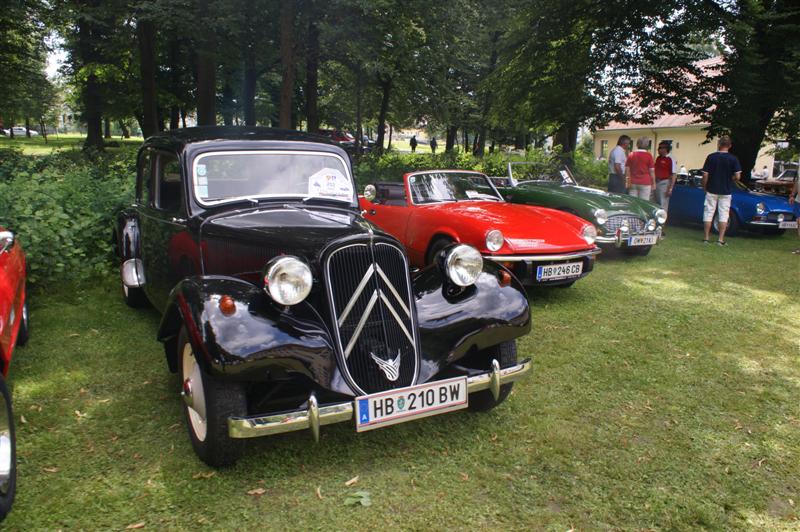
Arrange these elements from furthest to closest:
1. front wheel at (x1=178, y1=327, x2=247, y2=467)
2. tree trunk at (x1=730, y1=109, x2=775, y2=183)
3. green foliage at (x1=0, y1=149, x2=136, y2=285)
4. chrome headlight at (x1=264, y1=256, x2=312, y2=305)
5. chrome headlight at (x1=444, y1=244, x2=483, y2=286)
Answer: tree trunk at (x1=730, y1=109, x2=775, y2=183) < green foliage at (x1=0, y1=149, x2=136, y2=285) < chrome headlight at (x1=444, y1=244, x2=483, y2=286) < chrome headlight at (x1=264, y1=256, x2=312, y2=305) < front wheel at (x1=178, y1=327, x2=247, y2=467)

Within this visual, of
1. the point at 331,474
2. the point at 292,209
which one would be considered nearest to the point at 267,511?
the point at 331,474

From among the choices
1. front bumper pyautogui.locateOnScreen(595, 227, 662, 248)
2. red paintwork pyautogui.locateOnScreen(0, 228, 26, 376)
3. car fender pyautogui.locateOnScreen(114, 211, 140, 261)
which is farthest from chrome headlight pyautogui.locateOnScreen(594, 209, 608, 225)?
red paintwork pyautogui.locateOnScreen(0, 228, 26, 376)

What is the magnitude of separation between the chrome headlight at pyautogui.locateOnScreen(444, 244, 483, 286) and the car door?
1993 millimetres

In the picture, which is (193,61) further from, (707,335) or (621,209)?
(707,335)

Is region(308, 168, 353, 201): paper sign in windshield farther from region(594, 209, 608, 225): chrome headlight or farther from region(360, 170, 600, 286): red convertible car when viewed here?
region(594, 209, 608, 225): chrome headlight

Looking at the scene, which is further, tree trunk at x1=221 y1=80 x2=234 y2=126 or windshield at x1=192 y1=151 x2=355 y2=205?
tree trunk at x1=221 y1=80 x2=234 y2=126

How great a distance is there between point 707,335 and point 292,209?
13.7 ft

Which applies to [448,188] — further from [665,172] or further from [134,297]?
[665,172]

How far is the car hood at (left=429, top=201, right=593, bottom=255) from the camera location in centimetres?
598

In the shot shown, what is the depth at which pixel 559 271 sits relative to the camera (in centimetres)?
606

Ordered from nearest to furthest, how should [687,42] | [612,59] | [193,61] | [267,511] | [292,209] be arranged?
1. [267,511]
2. [292,209]
3. [687,42]
4. [612,59]
5. [193,61]

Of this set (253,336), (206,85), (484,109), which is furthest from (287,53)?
(484,109)

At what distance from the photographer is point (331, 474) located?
3037 millimetres

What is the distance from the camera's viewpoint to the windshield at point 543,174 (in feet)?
33.7
